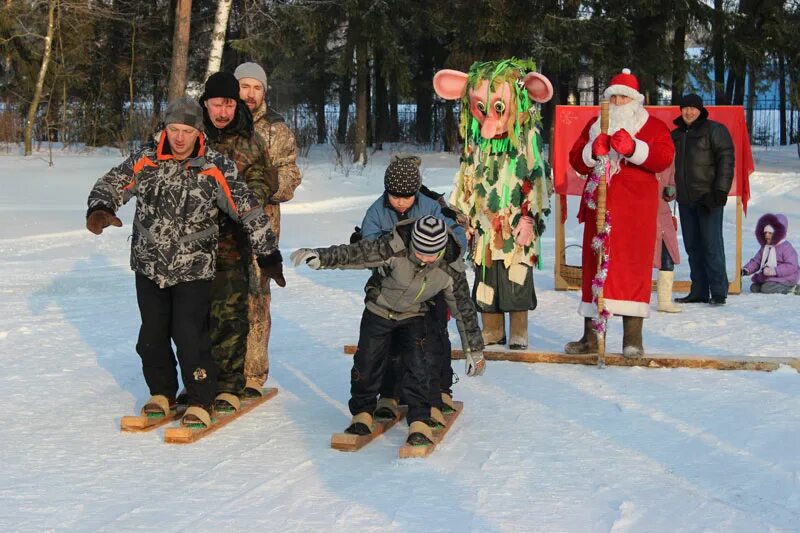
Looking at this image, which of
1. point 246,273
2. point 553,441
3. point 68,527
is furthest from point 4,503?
point 553,441

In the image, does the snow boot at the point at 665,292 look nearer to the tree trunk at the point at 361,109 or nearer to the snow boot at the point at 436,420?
the snow boot at the point at 436,420

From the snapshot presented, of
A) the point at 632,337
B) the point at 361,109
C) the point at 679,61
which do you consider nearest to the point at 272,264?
the point at 632,337

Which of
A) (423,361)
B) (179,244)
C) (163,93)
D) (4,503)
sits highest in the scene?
(163,93)

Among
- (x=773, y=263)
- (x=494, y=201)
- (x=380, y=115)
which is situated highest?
(x=380, y=115)

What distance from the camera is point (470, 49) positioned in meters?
28.1

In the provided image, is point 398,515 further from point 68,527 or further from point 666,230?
point 666,230

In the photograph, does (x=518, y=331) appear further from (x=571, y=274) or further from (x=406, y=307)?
(x=571, y=274)

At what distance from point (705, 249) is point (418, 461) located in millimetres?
6015

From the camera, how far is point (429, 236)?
5.52 meters

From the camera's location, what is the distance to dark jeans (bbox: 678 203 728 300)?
417 inches

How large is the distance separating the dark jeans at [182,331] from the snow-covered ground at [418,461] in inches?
13.3

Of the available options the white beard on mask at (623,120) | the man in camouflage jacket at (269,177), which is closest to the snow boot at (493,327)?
the white beard on mask at (623,120)

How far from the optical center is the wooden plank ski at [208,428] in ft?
18.9

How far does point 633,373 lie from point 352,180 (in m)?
17.9
